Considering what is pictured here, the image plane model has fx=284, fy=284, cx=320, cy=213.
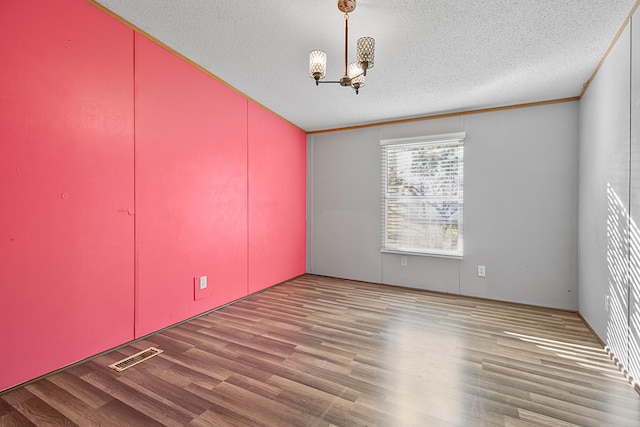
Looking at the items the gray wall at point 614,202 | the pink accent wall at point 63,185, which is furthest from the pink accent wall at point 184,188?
the gray wall at point 614,202

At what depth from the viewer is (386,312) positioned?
3.13 meters

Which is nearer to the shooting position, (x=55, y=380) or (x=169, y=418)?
(x=169, y=418)

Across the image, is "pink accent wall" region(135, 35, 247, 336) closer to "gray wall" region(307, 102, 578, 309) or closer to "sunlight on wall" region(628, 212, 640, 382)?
"gray wall" region(307, 102, 578, 309)

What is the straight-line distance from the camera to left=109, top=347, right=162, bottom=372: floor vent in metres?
2.00

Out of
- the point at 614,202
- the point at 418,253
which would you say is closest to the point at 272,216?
the point at 418,253

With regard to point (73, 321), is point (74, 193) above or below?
above

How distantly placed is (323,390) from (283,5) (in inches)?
100

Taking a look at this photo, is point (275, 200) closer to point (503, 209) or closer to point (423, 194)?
point (423, 194)

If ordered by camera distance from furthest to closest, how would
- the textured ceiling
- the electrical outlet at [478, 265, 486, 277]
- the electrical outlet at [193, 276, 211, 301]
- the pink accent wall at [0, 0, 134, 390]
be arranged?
the electrical outlet at [478, 265, 486, 277]
the electrical outlet at [193, 276, 211, 301]
the textured ceiling
the pink accent wall at [0, 0, 134, 390]

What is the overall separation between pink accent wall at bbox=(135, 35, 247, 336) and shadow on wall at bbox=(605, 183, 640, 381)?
3.43 m

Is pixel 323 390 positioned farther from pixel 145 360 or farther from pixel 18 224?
pixel 18 224

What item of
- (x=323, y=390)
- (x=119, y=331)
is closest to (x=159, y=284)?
(x=119, y=331)

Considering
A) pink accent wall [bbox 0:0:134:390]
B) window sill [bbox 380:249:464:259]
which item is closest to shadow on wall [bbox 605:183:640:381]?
window sill [bbox 380:249:464:259]

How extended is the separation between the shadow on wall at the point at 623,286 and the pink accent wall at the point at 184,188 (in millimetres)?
3428
